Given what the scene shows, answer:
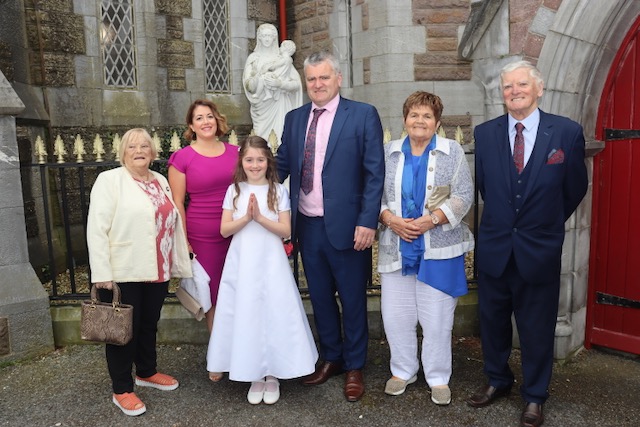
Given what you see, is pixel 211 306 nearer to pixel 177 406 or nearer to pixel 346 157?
pixel 177 406

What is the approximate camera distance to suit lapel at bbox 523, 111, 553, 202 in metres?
2.99

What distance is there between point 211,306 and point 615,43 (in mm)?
2992

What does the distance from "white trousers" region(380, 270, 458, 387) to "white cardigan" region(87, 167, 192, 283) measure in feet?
4.44

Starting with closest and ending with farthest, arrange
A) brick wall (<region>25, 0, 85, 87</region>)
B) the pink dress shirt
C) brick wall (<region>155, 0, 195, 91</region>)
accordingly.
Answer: the pink dress shirt → brick wall (<region>25, 0, 85, 87</region>) → brick wall (<region>155, 0, 195, 91</region>)

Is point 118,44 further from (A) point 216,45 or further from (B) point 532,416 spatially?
(B) point 532,416

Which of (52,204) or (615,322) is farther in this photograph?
(52,204)

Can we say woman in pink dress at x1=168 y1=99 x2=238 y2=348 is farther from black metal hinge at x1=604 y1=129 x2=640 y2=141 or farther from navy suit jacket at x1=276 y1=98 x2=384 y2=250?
black metal hinge at x1=604 y1=129 x2=640 y2=141

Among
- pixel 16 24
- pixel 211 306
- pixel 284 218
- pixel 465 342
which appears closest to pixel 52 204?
pixel 16 24

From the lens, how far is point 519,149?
10.2ft

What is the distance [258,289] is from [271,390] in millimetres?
627

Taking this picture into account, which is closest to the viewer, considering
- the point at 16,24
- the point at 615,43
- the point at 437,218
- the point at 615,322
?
the point at 437,218

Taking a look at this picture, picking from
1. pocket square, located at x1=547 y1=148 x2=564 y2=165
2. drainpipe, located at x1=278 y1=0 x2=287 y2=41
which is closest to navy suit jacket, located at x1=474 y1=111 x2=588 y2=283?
pocket square, located at x1=547 y1=148 x2=564 y2=165

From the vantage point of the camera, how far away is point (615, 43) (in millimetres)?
3697

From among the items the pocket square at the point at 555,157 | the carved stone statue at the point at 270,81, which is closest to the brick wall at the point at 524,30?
the pocket square at the point at 555,157
